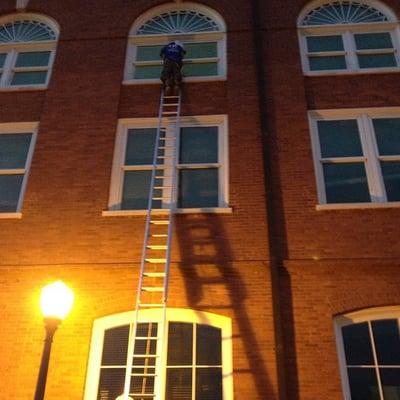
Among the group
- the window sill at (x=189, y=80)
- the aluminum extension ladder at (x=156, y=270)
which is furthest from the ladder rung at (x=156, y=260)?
the window sill at (x=189, y=80)

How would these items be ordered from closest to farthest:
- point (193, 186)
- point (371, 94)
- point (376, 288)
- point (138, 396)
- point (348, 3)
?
point (138, 396), point (376, 288), point (193, 186), point (371, 94), point (348, 3)

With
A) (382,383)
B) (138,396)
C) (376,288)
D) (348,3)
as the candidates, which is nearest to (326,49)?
(348,3)

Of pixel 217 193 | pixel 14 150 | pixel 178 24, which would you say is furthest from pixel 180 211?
pixel 178 24

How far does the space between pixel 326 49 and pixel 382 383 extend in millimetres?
7145

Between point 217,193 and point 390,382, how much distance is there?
403 cm

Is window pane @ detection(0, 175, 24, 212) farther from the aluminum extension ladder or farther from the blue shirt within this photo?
the blue shirt

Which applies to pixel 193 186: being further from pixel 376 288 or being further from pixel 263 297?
pixel 376 288


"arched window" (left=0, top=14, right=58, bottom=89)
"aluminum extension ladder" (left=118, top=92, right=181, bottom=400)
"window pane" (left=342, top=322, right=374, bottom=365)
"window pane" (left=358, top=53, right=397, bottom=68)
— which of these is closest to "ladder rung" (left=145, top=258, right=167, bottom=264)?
"aluminum extension ladder" (left=118, top=92, right=181, bottom=400)

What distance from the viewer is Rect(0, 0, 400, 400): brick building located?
272 inches

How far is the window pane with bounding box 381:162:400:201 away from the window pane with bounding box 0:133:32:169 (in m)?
6.76

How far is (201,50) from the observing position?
1083 cm

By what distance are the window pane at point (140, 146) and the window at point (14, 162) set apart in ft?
6.22

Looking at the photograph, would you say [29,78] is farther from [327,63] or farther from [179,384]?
[179,384]

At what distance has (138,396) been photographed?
6.38m
